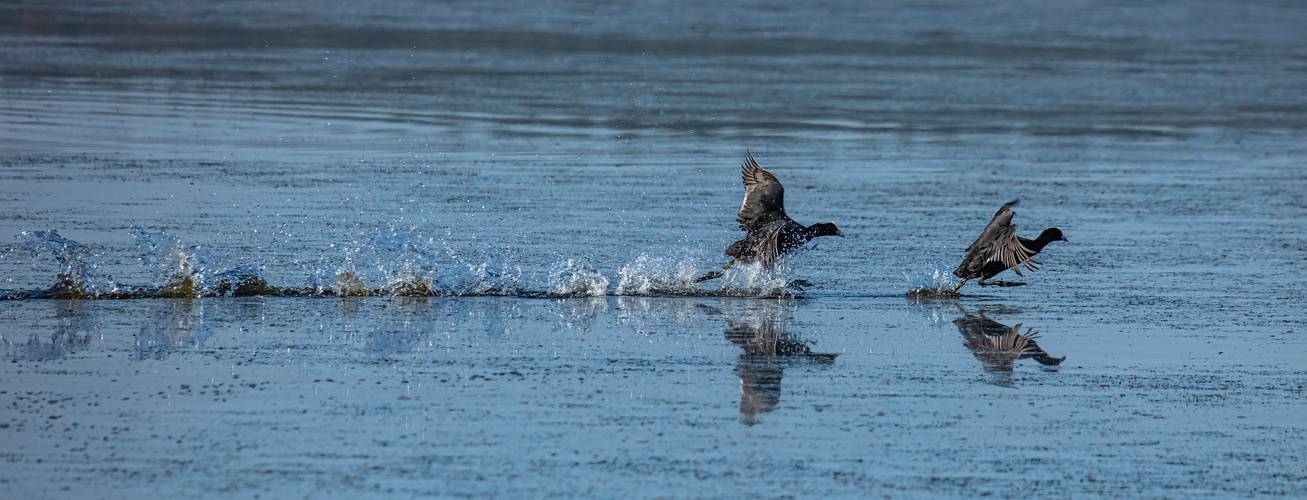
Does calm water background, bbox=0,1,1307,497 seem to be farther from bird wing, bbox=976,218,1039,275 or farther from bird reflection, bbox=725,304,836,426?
bird wing, bbox=976,218,1039,275

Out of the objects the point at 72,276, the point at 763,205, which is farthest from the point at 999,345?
the point at 72,276

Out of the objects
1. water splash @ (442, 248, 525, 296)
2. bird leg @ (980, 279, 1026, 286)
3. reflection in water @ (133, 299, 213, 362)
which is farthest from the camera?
bird leg @ (980, 279, 1026, 286)

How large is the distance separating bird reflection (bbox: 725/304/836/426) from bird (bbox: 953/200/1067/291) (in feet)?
4.62

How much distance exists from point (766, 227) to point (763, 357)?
224 cm

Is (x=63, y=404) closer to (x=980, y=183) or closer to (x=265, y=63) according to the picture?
(x=980, y=183)

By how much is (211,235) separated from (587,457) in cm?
550

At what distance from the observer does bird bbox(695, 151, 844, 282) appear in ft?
30.7

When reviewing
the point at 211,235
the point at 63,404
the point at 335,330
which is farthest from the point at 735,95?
the point at 63,404

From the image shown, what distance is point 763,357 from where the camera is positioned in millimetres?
7422

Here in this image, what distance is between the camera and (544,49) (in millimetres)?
26734

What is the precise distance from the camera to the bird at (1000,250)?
9094 millimetres

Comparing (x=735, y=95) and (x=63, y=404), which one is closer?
(x=63, y=404)

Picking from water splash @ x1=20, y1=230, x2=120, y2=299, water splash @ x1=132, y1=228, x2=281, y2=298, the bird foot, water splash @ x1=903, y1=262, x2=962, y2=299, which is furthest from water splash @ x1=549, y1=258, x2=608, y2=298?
Answer: water splash @ x1=20, y1=230, x2=120, y2=299

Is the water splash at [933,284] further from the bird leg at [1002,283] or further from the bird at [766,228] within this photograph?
the bird at [766,228]
